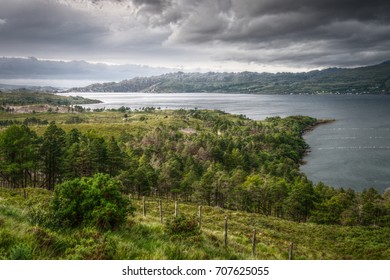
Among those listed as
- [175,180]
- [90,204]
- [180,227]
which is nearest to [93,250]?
[180,227]

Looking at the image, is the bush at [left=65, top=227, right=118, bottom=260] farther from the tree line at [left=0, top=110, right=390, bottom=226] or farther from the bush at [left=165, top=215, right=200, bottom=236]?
the tree line at [left=0, top=110, right=390, bottom=226]

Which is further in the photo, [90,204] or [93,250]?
[90,204]

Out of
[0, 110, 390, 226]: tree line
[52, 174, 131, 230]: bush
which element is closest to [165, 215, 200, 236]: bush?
[52, 174, 131, 230]: bush

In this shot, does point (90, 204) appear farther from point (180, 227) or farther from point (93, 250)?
point (93, 250)

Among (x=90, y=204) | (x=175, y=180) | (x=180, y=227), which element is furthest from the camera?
(x=175, y=180)

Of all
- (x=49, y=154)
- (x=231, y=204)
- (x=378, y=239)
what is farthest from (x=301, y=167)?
(x=49, y=154)

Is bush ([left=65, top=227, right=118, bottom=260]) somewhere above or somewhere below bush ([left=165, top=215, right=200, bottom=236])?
above

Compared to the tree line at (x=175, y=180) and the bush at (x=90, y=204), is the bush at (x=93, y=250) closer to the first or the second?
the bush at (x=90, y=204)

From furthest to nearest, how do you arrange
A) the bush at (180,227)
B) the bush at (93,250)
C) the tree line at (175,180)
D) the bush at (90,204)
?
the tree line at (175,180) < the bush at (90,204) < the bush at (180,227) < the bush at (93,250)

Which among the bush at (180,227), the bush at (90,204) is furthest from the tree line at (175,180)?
the bush at (180,227)
